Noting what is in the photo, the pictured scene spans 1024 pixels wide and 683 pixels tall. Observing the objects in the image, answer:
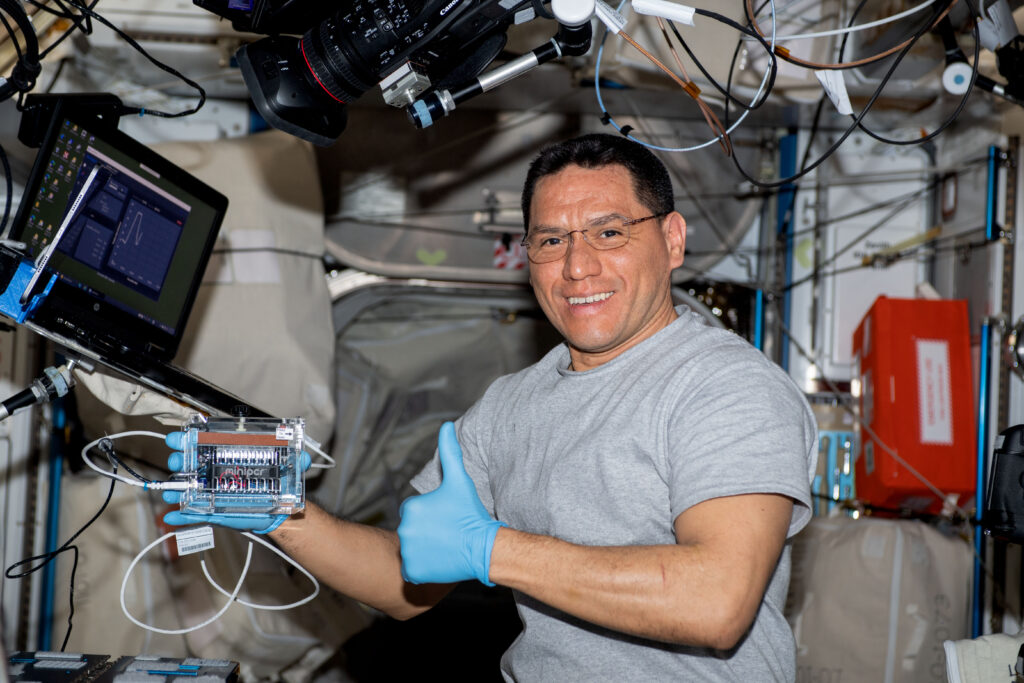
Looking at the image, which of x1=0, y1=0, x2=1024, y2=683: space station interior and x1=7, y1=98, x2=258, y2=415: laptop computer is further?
x1=0, y1=0, x2=1024, y2=683: space station interior

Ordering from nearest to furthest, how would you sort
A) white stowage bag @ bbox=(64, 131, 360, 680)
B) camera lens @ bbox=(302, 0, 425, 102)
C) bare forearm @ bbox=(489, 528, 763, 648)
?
bare forearm @ bbox=(489, 528, 763, 648) < camera lens @ bbox=(302, 0, 425, 102) < white stowage bag @ bbox=(64, 131, 360, 680)

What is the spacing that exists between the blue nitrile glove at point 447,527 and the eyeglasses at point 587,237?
471 millimetres

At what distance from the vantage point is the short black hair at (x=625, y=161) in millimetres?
1844

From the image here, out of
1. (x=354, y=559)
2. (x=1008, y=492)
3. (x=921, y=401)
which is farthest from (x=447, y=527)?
(x=921, y=401)

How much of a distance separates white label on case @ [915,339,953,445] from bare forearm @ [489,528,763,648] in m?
1.80

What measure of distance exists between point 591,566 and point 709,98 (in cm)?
183

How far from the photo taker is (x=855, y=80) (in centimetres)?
268

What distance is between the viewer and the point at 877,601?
110 inches

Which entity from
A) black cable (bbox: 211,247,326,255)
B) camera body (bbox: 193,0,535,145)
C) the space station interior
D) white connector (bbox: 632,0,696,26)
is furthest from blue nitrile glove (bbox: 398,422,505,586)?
black cable (bbox: 211,247,326,255)

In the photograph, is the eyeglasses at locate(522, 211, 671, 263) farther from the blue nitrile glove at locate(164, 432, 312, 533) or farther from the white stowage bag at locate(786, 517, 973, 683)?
the white stowage bag at locate(786, 517, 973, 683)

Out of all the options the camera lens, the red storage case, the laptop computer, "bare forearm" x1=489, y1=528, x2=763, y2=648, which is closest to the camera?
"bare forearm" x1=489, y1=528, x2=763, y2=648

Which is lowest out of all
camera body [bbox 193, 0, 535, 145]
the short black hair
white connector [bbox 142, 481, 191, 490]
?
white connector [bbox 142, 481, 191, 490]

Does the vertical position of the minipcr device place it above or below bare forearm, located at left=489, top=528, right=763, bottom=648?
above

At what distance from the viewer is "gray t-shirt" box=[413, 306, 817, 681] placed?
1.43 meters
